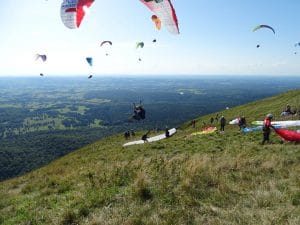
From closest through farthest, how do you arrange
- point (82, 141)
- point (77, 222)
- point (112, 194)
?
point (77, 222) < point (112, 194) < point (82, 141)

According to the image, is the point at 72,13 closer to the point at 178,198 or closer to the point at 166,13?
the point at 166,13

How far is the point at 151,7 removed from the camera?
965 cm

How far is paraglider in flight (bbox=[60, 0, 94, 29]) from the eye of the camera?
9438 millimetres

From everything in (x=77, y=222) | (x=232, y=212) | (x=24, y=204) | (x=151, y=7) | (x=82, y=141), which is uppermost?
(x=151, y=7)

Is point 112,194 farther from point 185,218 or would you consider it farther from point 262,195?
point 262,195

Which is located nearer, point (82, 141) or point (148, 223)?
point (148, 223)

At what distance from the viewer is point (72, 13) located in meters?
9.59

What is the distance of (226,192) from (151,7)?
5576 millimetres

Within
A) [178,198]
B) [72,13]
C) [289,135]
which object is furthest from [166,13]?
[289,135]

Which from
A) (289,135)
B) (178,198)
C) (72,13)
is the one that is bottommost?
(289,135)

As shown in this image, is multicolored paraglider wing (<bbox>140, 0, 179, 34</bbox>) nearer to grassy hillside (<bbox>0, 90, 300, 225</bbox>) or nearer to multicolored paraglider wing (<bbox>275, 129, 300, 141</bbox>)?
grassy hillside (<bbox>0, 90, 300, 225</bbox>)

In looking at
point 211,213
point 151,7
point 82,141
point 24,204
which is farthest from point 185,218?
point 82,141

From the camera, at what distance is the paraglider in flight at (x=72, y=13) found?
372 inches

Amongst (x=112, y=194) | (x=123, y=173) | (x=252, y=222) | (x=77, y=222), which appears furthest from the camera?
(x=123, y=173)
